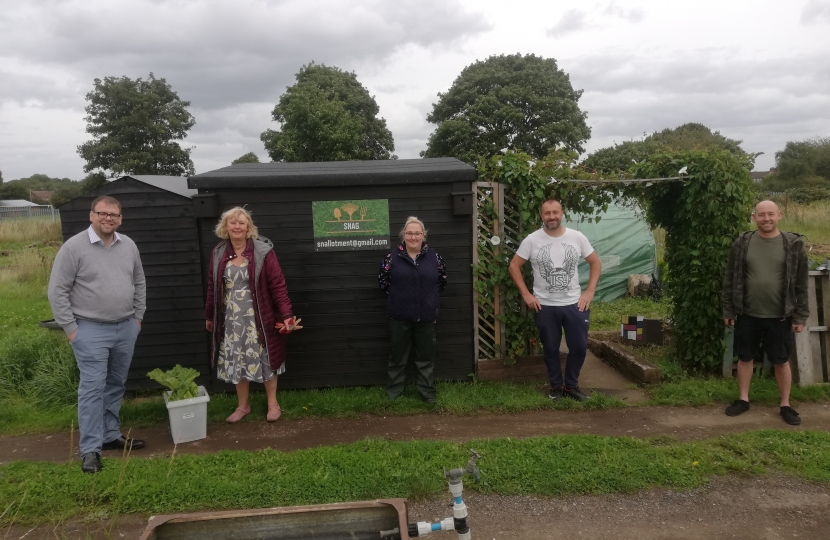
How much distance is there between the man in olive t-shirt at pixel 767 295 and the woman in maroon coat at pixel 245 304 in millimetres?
4064

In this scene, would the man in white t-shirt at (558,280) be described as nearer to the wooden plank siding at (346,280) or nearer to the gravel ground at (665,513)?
the wooden plank siding at (346,280)

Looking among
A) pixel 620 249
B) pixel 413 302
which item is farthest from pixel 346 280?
pixel 620 249

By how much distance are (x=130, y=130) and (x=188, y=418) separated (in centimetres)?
3317

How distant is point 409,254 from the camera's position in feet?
17.5

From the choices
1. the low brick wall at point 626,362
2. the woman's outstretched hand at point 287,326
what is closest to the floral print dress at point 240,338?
the woman's outstretched hand at point 287,326

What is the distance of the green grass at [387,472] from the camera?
3758mm

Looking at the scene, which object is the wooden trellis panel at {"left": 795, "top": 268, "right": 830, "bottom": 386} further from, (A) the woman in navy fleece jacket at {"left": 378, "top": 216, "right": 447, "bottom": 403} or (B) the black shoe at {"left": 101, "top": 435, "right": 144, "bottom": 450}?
(B) the black shoe at {"left": 101, "top": 435, "right": 144, "bottom": 450}

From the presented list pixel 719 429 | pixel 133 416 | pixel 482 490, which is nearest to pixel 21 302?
pixel 133 416

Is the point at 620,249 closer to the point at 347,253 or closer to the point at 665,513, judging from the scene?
the point at 347,253

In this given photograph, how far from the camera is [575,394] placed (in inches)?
217

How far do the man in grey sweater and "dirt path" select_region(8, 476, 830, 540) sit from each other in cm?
85

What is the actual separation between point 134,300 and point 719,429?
198 inches

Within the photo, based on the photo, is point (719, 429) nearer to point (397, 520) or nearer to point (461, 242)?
point (461, 242)

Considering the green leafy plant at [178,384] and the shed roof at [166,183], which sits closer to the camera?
the green leafy plant at [178,384]
